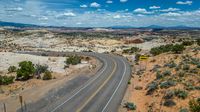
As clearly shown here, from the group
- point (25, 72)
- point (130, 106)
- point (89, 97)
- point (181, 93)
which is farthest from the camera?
point (25, 72)

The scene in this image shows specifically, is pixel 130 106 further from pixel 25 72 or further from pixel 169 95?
pixel 25 72

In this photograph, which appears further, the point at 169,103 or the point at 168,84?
the point at 168,84

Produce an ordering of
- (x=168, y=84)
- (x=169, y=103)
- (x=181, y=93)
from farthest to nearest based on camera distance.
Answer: (x=168, y=84), (x=181, y=93), (x=169, y=103)

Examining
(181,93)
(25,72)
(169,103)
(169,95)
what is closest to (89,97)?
(169,95)

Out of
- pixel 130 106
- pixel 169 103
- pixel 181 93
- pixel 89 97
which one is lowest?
pixel 89 97

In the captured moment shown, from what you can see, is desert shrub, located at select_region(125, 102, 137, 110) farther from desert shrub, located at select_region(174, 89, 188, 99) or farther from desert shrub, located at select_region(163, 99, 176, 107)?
desert shrub, located at select_region(174, 89, 188, 99)

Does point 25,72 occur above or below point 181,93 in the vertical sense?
below

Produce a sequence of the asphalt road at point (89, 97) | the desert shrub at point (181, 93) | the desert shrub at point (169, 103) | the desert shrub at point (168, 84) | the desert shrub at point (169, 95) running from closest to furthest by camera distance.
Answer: the desert shrub at point (169, 103)
the desert shrub at point (181, 93)
the asphalt road at point (89, 97)
the desert shrub at point (169, 95)
the desert shrub at point (168, 84)

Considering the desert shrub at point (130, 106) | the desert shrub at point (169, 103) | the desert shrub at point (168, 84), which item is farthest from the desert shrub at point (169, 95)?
the desert shrub at point (130, 106)

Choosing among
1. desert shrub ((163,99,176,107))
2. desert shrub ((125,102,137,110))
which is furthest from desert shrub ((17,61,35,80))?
desert shrub ((163,99,176,107))

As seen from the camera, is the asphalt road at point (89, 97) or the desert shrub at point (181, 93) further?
the asphalt road at point (89, 97)

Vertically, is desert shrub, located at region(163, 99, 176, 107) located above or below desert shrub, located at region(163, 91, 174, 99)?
below

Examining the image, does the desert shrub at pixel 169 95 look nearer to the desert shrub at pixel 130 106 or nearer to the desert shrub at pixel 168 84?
the desert shrub at pixel 168 84
